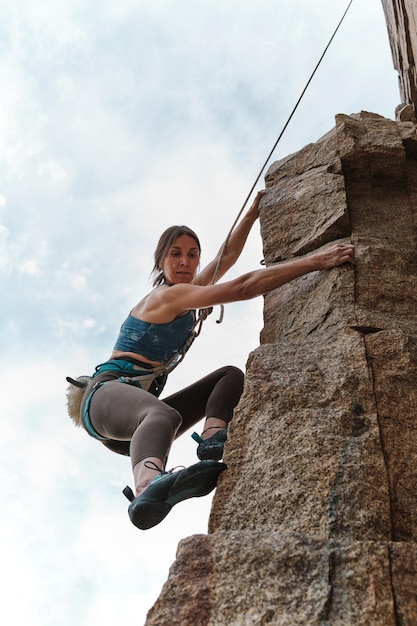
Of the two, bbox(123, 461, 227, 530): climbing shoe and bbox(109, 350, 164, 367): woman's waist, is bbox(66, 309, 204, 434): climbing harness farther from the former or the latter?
bbox(123, 461, 227, 530): climbing shoe

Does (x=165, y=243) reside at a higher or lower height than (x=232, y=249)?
lower

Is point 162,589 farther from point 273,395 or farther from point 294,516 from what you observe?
point 273,395

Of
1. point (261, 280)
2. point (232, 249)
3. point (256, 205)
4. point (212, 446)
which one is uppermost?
point (256, 205)

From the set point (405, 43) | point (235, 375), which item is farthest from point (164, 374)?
point (405, 43)

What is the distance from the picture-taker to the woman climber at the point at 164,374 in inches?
125

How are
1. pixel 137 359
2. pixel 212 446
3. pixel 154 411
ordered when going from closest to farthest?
pixel 154 411
pixel 212 446
pixel 137 359

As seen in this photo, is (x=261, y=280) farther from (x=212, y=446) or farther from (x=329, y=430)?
(x=329, y=430)

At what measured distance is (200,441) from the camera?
3.54 m

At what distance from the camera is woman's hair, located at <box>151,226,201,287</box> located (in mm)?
4215

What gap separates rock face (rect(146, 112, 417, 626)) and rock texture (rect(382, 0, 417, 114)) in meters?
1.12

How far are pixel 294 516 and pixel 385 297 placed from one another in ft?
4.40

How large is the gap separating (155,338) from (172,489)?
1151 millimetres

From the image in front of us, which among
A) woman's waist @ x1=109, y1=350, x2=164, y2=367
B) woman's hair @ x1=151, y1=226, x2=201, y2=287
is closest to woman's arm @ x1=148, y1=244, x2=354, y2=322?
woman's waist @ x1=109, y1=350, x2=164, y2=367

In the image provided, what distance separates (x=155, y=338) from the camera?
3.86 meters
